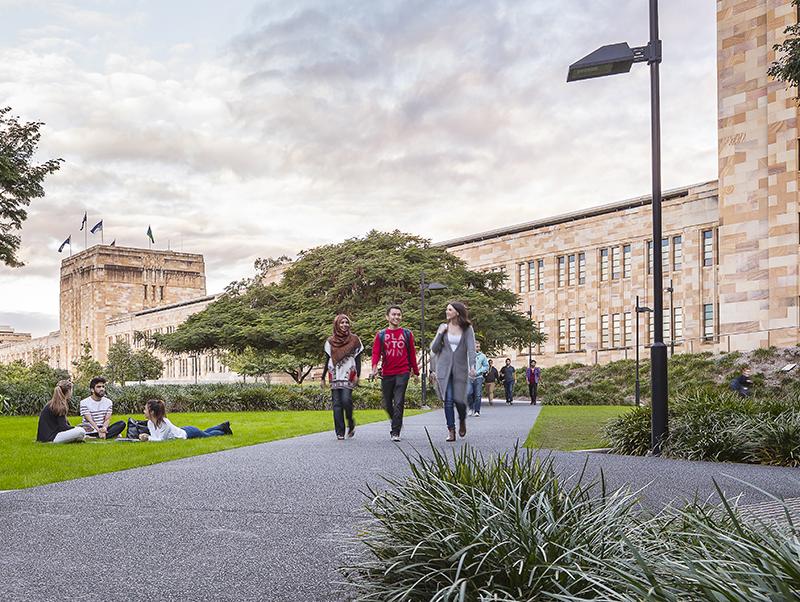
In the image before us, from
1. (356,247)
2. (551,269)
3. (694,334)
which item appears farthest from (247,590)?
(551,269)

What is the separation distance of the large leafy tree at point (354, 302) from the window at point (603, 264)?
24596 millimetres

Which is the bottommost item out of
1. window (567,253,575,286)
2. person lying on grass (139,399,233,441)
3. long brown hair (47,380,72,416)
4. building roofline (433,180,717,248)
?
person lying on grass (139,399,233,441)

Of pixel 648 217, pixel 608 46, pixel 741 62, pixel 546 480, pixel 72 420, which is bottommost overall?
pixel 72 420

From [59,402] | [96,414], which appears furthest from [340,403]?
[59,402]

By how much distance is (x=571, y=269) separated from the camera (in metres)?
66.3

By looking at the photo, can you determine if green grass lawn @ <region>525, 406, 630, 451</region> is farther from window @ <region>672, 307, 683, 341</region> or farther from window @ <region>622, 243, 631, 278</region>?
window @ <region>622, 243, 631, 278</region>

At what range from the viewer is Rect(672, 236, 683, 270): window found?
5812 centimetres

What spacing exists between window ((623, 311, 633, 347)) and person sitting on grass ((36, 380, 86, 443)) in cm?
5217

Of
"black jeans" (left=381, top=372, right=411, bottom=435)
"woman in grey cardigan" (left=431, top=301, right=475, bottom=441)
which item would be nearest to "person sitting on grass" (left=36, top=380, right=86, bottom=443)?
"black jeans" (left=381, top=372, right=411, bottom=435)

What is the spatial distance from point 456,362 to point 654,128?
4.22 metres

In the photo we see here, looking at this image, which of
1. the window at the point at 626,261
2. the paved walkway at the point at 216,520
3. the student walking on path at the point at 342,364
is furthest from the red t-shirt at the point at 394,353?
the window at the point at 626,261

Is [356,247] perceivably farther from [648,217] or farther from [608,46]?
[608,46]

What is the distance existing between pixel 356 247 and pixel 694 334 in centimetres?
2738

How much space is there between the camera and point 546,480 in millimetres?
4352
